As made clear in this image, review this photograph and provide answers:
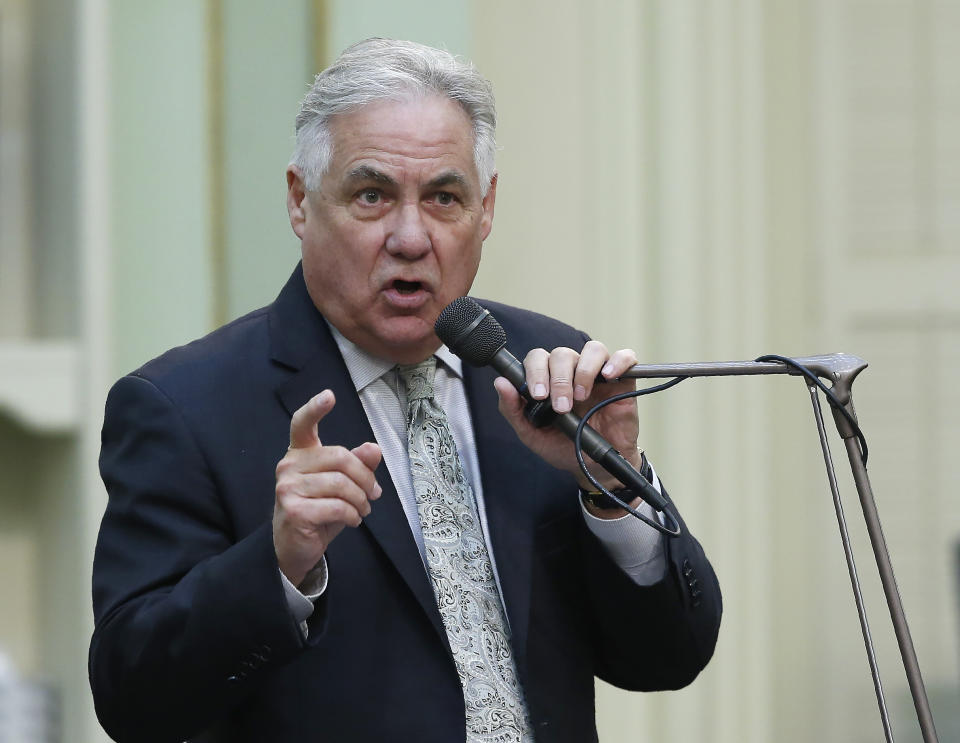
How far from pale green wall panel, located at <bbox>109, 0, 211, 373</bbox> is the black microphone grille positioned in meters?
1.33

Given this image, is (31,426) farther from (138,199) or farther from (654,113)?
(654,113)

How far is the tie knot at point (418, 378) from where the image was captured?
1800mm

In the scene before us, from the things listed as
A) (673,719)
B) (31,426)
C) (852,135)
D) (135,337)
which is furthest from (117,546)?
(852,135)

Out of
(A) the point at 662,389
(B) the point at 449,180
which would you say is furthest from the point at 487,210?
(A) the point at 662,389

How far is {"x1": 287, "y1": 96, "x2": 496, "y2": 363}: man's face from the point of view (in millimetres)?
1738

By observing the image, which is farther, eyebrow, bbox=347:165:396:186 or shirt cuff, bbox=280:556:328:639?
eyebrow, bbox=347:165:396:186

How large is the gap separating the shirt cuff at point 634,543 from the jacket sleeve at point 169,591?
392 mm

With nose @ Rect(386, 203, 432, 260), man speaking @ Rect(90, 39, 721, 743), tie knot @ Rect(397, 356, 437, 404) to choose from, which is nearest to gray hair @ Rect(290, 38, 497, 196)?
man speaking @ Rect(90, 39, 721, 743)

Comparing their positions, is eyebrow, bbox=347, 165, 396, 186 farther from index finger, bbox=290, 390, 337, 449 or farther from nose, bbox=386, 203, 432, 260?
index finger, bbox=290, 390, 337, 449

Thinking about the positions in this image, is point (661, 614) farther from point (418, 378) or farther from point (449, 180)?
point (449, 180)

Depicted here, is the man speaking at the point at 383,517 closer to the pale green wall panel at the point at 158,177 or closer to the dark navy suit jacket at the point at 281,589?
the dark navy suit jacket at the point at 281,589

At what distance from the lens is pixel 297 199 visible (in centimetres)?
186

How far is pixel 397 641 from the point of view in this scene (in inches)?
64.6

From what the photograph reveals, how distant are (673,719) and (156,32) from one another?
70.8 inches
